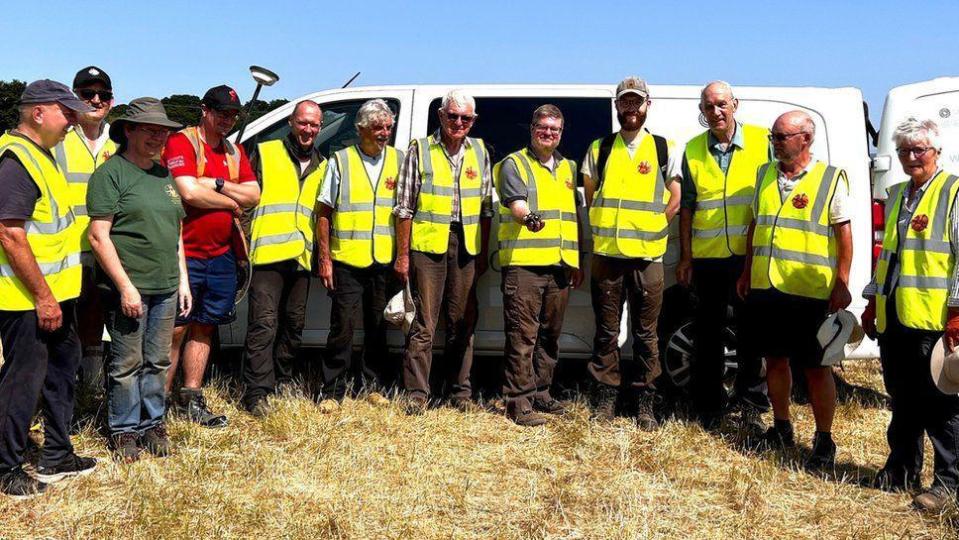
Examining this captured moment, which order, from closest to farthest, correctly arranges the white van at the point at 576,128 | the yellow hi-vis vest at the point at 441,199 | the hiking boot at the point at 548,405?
the yellow hi-vis vest at the point at 441,199 < the hiking boot at the point at 548,405 < the white van at the point at 576,128

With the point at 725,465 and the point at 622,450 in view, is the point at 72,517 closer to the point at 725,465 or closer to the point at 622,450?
the point at 622,450

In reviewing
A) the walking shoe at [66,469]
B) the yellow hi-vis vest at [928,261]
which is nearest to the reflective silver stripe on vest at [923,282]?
the yellow hi-vis vest at [928,261]

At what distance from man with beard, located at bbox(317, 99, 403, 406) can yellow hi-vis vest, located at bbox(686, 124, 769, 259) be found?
5.65 feet

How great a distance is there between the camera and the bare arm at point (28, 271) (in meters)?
3.30

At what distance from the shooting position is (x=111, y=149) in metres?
4.63

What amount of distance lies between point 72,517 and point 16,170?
1.41 metres

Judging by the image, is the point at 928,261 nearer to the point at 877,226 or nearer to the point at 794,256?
the point at 794,256

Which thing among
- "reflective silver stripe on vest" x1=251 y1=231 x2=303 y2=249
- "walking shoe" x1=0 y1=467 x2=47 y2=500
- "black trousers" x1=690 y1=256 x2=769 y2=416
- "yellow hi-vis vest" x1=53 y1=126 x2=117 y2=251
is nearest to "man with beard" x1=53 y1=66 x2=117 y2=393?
"yellow hi-vis vest" x1=53 y1=126 x2=117 y2=251

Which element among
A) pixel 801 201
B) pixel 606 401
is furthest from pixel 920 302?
pixel 606 401

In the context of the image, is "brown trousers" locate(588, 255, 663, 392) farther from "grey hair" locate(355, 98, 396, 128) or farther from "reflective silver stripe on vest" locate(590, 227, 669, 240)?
"grey hair" locate(355, 98, 396, 128)

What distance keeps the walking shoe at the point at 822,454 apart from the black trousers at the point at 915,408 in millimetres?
305

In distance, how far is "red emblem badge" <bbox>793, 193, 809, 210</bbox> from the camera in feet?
13.3

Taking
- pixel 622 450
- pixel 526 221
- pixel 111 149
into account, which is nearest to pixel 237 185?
pixel 111 149

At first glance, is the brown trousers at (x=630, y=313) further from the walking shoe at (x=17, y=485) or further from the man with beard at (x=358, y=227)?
the walking shoe at (x=17, y=485)
